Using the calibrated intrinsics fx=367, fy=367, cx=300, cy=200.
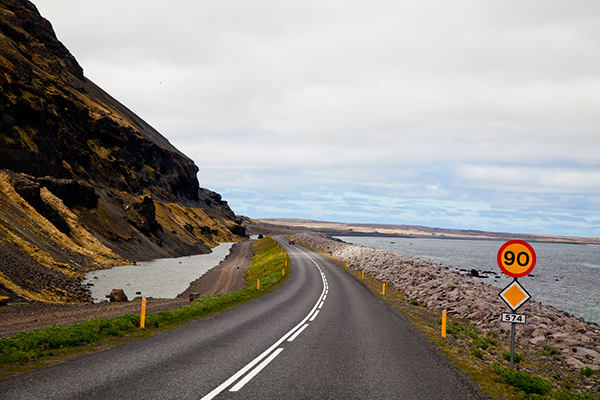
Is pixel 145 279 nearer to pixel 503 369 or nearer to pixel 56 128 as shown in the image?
pixel 503 369

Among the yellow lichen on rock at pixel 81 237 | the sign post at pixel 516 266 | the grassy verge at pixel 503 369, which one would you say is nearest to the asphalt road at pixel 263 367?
the grassy verge at pixel 503 369

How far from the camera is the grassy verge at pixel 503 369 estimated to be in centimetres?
922

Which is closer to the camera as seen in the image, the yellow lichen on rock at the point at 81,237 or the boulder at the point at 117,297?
the boulder at the point at 117,297

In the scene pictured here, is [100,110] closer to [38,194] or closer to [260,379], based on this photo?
[38,194]

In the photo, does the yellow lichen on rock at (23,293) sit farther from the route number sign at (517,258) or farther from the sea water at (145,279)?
the route number sign at (517,258)

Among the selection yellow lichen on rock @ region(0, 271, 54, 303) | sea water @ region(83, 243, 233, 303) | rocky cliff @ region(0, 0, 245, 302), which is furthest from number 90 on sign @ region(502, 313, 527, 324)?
sea water @ region(83, 243, 233, 303)

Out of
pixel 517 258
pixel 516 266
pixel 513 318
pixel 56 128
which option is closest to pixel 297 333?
pixel 513 318

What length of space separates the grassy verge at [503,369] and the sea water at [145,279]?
2684 cm

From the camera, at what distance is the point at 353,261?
5578 centimetres

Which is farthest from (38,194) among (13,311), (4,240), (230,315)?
(230,315)

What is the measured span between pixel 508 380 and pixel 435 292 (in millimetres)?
17431

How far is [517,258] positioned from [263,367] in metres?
7.29

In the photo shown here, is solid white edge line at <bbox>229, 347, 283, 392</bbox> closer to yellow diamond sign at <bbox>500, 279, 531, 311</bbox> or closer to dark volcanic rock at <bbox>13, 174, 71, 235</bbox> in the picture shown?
yellow diamond sign at <bbox>500, 279, 531, 311</bbox>

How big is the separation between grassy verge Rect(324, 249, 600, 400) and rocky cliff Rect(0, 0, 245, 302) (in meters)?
24.4
